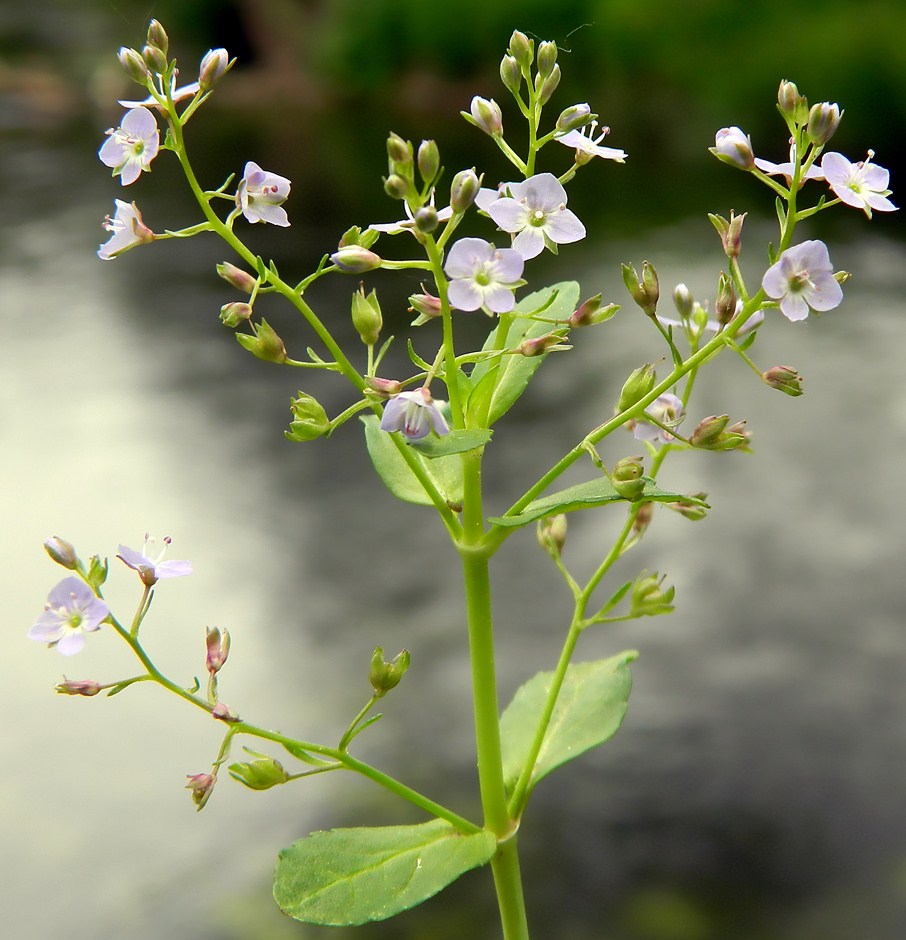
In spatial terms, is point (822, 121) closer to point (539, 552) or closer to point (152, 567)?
point (152, 567)

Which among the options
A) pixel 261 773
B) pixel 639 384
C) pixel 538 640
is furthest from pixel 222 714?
pixel 538 640

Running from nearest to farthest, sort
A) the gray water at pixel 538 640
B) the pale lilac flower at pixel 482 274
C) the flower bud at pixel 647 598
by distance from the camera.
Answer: the pale lilac flower at pixel 482 274, the flower bud at pixel 647 598, the gray water at pixel 538 640

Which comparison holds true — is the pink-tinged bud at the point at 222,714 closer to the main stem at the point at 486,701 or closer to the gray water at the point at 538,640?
the main stem at the point at 486,701

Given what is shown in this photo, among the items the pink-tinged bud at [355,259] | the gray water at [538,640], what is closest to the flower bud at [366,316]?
the pink-tinged bud at [355,259]

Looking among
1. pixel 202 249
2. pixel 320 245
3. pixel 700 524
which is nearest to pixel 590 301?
pixel 700 524

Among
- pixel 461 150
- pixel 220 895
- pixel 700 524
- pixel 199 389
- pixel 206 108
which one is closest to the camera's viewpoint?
pixel 220 895

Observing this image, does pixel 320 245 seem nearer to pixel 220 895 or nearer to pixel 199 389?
pixel 199 389

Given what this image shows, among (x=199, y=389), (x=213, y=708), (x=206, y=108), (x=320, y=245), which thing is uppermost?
(x=206, y=108)
